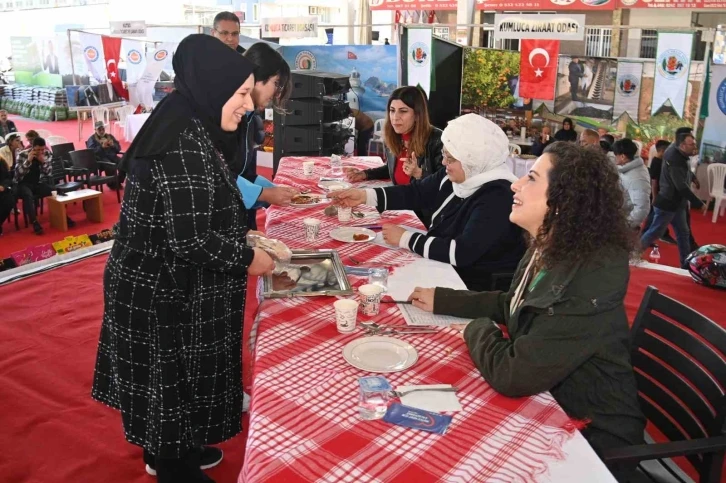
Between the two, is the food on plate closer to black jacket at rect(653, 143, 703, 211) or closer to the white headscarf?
the white headscarf

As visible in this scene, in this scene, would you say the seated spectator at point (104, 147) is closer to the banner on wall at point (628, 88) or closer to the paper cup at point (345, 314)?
the banner on wall at point (628, 88)

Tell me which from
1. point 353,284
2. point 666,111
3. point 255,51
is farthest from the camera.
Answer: point 666,111

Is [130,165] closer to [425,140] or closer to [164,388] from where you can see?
[164,388]

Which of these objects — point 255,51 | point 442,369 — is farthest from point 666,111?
point 442,369

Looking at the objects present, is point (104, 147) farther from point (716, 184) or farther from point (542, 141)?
point (716, 184)

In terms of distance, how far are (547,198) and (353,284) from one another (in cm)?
89

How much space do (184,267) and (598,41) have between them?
12.6m

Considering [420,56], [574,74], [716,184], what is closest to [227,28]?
[420,56]

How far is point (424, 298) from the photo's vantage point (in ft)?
7.02

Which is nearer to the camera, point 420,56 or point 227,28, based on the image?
point 227,28

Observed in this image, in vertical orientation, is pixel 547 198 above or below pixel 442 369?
above

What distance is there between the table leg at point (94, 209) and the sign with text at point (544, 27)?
194 inches

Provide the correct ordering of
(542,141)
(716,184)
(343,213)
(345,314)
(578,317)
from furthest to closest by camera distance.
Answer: (542,141) → (716,184) → (343,213) → (345,314) → (578,317)

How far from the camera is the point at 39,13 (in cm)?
1911
